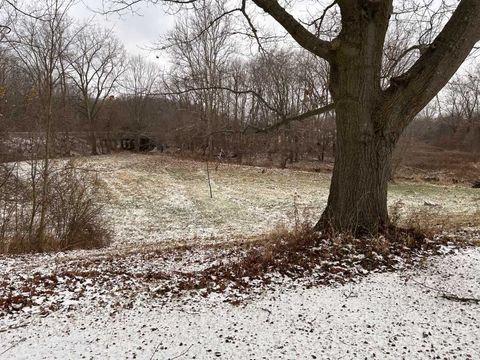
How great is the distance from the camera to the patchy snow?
239 centimetres

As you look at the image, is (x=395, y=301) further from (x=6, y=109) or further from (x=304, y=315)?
(x=6, y=109)

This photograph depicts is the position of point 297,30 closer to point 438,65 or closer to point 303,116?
point 303,116

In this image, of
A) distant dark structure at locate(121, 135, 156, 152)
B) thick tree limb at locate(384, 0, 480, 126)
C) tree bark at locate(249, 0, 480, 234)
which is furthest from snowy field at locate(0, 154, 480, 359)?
distant dark structure at locate(121, 135, 156, 152)

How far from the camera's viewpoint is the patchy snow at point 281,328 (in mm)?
2391

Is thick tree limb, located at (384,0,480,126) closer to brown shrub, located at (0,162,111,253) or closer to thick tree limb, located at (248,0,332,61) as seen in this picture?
thick tree limb, located at (248,0,332,61)

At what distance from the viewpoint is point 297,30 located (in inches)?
175

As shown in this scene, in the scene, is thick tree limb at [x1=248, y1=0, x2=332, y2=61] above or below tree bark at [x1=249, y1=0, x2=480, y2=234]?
above

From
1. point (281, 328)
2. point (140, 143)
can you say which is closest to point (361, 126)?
point (281, 328)

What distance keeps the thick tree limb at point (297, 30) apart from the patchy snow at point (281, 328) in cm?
290

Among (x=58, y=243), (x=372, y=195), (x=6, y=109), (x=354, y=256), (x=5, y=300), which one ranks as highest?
(x=6, y=109)

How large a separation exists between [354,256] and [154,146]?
36.7 meters

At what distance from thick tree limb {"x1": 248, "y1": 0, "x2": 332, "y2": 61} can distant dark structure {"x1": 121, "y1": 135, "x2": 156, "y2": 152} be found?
34.4 m

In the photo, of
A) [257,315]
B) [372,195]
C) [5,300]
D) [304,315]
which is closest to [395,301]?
[304,315]

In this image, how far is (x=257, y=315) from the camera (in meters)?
2.88
